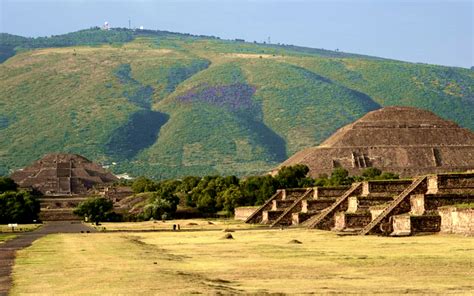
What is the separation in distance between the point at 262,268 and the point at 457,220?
642 inches

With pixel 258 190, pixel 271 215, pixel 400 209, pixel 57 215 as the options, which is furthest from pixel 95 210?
pixel 400 209

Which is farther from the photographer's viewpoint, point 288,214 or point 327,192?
point 327,192

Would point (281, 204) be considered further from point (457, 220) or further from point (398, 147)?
point (398, 147)

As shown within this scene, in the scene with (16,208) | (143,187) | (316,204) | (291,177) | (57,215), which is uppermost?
(291,177)

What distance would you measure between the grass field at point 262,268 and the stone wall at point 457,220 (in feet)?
2.97

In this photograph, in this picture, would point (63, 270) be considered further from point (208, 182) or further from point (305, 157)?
point (305, 157)

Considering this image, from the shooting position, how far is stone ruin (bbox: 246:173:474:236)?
49.2 m

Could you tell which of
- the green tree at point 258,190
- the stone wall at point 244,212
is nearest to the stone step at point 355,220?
the stone wall at point 244,212

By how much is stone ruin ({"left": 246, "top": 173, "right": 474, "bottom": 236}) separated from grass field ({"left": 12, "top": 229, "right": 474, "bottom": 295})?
6.44 ft

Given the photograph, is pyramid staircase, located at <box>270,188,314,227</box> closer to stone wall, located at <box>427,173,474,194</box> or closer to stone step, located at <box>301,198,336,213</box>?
stone step, located at <box>301,198,336,213</box>

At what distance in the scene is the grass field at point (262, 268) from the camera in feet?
89.2

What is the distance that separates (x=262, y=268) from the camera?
33188mm

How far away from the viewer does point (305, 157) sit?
530 ft

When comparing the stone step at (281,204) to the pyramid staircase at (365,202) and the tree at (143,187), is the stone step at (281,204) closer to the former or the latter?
the pyramid staircase at (365,202)
